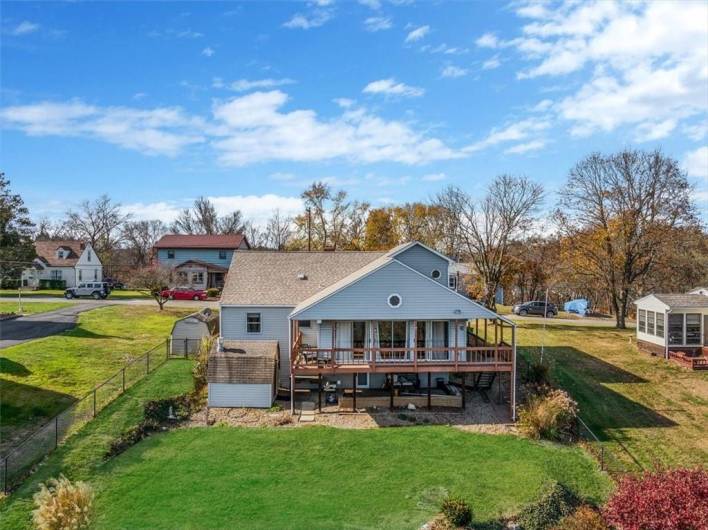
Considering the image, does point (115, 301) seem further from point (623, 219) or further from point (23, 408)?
point (623, 219)

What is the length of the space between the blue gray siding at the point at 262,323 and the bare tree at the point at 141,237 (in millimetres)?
Result: 53174

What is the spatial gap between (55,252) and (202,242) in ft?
57.3

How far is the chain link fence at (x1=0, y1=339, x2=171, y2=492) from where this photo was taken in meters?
14.3

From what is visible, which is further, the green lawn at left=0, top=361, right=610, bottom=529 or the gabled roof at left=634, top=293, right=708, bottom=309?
the gabled roof at left=634, top=293, right=708, bottom=309

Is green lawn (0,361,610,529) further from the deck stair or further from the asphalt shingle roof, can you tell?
the asphalt shingle roof

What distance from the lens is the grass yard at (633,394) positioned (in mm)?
18516

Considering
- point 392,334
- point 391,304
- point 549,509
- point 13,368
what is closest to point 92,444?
point 13,368

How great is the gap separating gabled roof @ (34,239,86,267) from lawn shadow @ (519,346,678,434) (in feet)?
176

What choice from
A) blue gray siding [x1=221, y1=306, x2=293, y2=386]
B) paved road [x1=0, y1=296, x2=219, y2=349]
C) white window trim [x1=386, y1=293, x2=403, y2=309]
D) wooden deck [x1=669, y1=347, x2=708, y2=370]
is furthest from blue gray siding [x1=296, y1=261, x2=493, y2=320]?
paved road [x1=0, y1=296, x2=219, y2=349]

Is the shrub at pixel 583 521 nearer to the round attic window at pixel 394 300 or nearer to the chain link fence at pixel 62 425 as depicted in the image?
the round attic window at pixel 394 300

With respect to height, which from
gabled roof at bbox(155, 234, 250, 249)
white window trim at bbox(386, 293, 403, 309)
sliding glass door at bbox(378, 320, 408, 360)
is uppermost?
gabled roof at bbox(155, 234, 250, 249)

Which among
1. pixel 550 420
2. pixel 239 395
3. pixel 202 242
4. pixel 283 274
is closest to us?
pixel 550 420

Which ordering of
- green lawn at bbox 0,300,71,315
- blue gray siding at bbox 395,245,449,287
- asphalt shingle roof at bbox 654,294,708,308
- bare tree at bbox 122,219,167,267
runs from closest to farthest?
blue gray siding at bbox 395,245,449,287 < asphalt shingle roof at bbox 654,294,708,308 < green lawn at bbox 0,300,71,315 < bare tree at bbox 122,219,167,267

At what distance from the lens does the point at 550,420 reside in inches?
718
